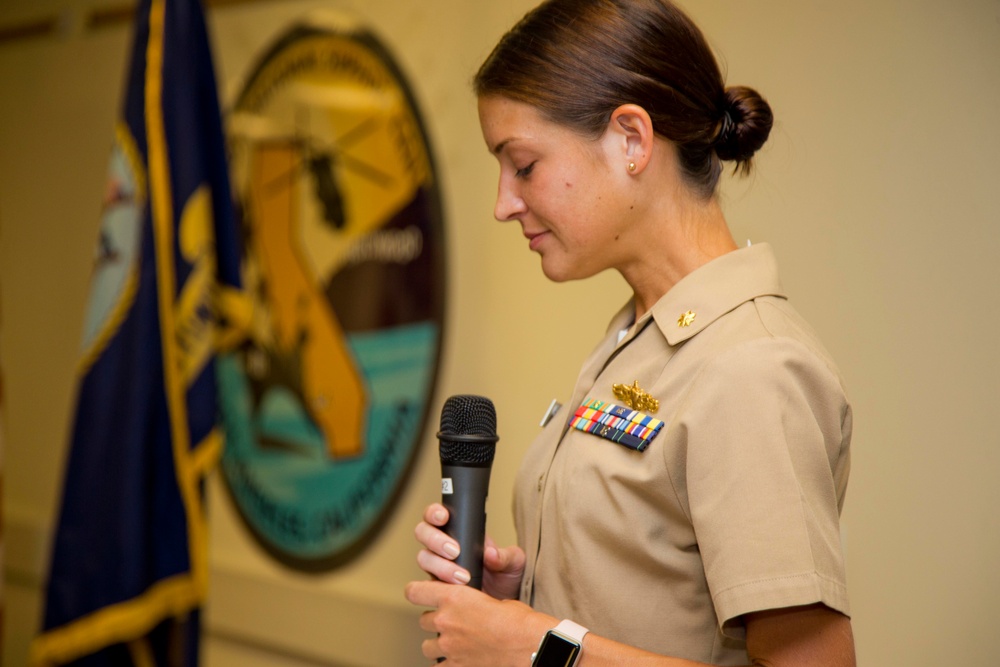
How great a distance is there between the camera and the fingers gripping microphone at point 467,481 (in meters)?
1.11

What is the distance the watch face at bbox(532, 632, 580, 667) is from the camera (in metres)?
0.99

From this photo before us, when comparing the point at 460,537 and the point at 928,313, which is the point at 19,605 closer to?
the point at 460,537

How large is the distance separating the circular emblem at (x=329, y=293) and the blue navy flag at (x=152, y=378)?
30 centimetres

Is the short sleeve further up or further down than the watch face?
further up

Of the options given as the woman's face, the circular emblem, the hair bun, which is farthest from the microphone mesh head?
the circular emblem

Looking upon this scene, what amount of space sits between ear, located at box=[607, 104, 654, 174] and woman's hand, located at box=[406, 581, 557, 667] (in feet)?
1.80

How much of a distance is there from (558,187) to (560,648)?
0.55 meters

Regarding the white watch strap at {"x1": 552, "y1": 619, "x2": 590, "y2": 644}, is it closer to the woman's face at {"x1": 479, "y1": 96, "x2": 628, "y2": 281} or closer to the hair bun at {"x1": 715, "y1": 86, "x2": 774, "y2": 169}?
the woman's face at {"x1": 479, "y1": 96, "x2": 628, "y2": 281}

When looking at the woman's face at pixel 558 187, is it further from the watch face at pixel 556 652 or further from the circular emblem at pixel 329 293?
the circular emblem at pixel 329 293

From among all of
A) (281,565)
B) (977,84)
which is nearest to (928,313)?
(977,84)

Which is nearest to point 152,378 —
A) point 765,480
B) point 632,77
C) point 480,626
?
point 480,626

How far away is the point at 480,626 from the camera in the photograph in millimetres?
1044

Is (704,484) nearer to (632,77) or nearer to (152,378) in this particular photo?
(632,77)

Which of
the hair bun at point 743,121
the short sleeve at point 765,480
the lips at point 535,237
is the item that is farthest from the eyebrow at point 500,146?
the short sleeve at point 765,480
